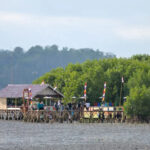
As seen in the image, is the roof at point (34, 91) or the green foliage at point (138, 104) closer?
the green foliage at point (138, 104)

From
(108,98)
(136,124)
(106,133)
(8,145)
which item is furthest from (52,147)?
(108,98)

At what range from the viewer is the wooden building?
88.4 meters

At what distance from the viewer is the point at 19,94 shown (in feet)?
295

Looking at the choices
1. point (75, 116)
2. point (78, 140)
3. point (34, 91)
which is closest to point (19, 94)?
point (34, 91)

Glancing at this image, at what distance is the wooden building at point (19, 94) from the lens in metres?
88.4

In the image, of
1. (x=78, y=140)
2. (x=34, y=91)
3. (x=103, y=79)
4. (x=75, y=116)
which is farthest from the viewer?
(x=103, y=79)

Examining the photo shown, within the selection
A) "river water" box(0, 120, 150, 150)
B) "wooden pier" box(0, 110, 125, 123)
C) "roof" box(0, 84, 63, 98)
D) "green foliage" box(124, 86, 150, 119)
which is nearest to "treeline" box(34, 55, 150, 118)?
"roof" box(0, 84, 63, 98)

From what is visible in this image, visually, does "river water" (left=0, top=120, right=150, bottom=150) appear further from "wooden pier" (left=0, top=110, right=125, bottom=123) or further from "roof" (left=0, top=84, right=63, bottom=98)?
"roof" (left=0, top=84, right=63, bottom=98)

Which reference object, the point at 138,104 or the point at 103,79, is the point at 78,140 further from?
the point at 103,79

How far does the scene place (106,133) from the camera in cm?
5519

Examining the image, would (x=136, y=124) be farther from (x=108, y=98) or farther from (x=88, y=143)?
(x=108, y=98)

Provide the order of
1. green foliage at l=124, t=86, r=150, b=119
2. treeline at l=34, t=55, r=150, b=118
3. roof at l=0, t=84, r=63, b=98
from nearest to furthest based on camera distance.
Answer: green foliage at l=124, t=86, r=150, b=119, roof at l=0, t=84, r=63, b=98, treeline at l=34, t=55, r=150, b=118

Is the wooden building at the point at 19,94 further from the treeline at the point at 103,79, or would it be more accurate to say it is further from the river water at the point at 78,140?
the river water at the point at 78,140

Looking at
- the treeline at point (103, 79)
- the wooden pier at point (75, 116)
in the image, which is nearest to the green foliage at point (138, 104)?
the wooden pier at point (75, 116)
